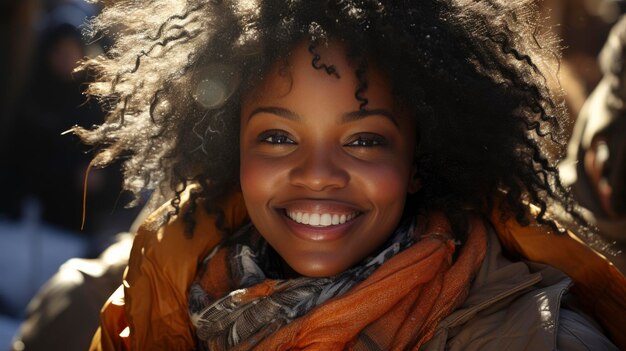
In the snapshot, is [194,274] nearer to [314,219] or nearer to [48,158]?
[314,219]

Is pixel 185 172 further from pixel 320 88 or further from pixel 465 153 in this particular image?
pixel 465 153

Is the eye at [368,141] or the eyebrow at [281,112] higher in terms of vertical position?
the eyebrow at [281,112]

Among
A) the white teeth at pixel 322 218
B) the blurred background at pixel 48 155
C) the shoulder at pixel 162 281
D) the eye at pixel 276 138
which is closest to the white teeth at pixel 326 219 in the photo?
the white teeth at pixel 322 218

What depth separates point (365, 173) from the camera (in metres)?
2.42

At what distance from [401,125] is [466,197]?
31 centimetres

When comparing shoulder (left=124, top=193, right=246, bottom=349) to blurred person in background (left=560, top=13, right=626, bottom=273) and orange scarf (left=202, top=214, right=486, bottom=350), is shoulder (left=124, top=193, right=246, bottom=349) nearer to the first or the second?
orange scarf (left=202, top=214, right=486, bottom=350)

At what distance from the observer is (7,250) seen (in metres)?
5.57

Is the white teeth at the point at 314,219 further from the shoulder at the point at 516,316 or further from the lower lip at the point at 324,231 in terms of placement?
the shoulder at the point at 516,316

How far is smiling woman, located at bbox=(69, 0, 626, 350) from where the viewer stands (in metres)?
2.35

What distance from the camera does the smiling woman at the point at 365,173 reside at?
235 centimetres

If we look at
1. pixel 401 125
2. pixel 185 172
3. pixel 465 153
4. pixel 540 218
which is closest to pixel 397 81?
pixel 401 125

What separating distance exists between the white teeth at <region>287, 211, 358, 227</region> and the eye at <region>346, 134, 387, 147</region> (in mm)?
195

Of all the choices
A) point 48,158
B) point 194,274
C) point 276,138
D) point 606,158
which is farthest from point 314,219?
point 48,158

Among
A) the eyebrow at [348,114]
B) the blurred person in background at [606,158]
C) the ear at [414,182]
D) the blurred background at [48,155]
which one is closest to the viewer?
the eyebrow at [348,114]
